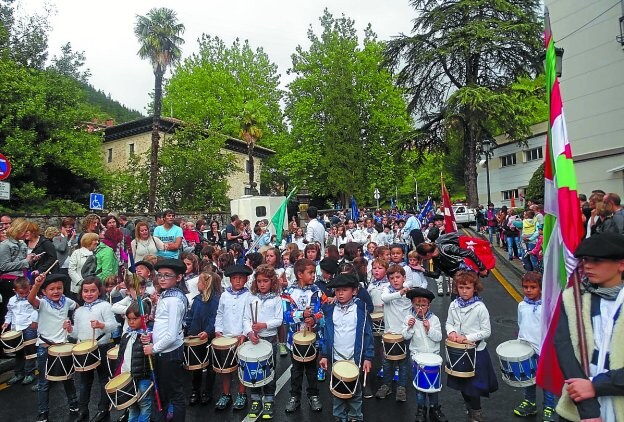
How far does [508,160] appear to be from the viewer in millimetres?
42500

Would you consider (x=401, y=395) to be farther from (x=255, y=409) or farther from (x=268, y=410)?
(x=255, y=409)

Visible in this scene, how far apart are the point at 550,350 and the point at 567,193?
1.06m

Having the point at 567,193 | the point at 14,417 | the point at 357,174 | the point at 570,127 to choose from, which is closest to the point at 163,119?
the point at 357,174

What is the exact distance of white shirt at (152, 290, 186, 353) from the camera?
13.7ft

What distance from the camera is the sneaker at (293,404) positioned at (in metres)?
4.98

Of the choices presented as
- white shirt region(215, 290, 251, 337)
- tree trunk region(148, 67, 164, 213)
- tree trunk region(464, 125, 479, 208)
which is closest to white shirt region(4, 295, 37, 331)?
white shirt region(215, 290, 251, 337)

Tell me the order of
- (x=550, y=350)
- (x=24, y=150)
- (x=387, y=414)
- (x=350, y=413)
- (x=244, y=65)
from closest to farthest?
(x=550, y=350)
(x=350, y=413)
(x=387, y=414)
(x=24, y=150)
(x=244, y=65)

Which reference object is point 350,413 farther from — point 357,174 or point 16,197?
point 357,174

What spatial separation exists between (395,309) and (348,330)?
1053mm

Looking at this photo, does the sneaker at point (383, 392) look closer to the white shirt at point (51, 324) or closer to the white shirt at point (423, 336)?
the white shirt at point (423, 336)

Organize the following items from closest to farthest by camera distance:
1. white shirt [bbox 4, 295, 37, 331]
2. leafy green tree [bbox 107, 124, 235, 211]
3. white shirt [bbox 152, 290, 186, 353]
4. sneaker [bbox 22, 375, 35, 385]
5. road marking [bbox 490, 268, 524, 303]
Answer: white shirt [bbox 152, 290, 186, 353] → white shirt [bbox 4, 295, 37, 331] → sneaker [bbox 22, 375, 35, 385] → road marking [bbox 490, 268, 524, 303] → leafy green tree [bbox 107, 124, 235, 211]

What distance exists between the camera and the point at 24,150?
20156 mm

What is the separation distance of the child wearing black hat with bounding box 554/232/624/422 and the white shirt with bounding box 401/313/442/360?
226cm

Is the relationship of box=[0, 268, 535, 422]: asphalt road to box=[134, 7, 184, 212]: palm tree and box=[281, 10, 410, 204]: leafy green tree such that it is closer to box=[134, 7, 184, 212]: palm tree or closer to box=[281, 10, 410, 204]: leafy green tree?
box=[134, 7, 184, 212]: palm tree
